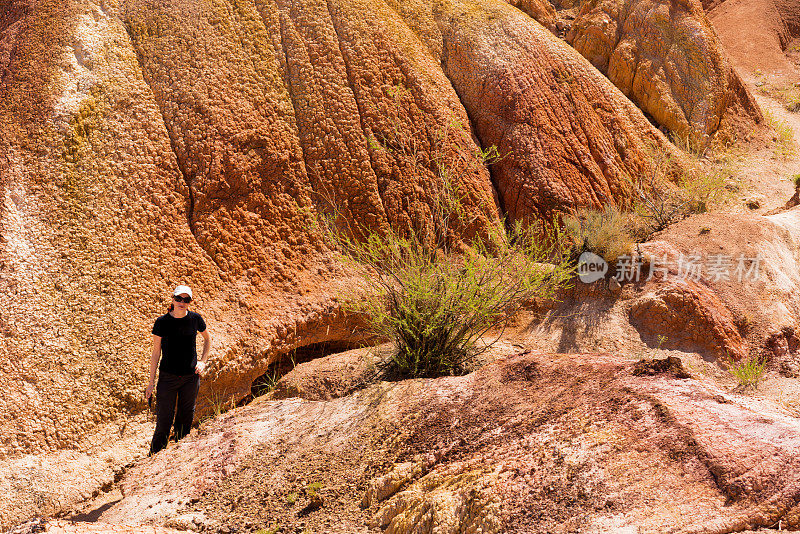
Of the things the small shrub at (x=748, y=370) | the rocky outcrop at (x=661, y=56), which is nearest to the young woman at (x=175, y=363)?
the small shrub at (x=748, y=370)

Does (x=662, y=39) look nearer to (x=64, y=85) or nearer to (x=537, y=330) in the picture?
(x=537, y=330)

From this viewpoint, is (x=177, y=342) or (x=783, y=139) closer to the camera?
(x=177, y=342)

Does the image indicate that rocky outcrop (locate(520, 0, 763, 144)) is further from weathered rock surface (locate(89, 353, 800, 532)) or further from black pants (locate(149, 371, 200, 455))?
black pants (locate(149, 371, 200, 455))

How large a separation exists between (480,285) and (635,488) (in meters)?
2.23

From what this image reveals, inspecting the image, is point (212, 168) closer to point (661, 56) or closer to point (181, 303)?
point (181, 303)

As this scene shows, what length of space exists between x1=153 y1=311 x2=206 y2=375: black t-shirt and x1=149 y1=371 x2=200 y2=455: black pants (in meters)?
0.07

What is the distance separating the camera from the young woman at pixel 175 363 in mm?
3684

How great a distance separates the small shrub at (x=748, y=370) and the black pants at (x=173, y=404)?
14.5 feet

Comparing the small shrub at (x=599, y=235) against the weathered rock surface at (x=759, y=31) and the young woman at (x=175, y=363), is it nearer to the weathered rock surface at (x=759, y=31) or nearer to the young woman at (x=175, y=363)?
the young woman at (x=175, y=363)

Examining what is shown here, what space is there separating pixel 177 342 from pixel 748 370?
4.58m

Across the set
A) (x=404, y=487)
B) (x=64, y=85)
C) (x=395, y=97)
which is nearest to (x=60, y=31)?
(x=64, y=85)

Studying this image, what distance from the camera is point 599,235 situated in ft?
20.2

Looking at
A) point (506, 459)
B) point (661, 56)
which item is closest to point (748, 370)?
point (506, 459)

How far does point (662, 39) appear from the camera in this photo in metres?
9.05
